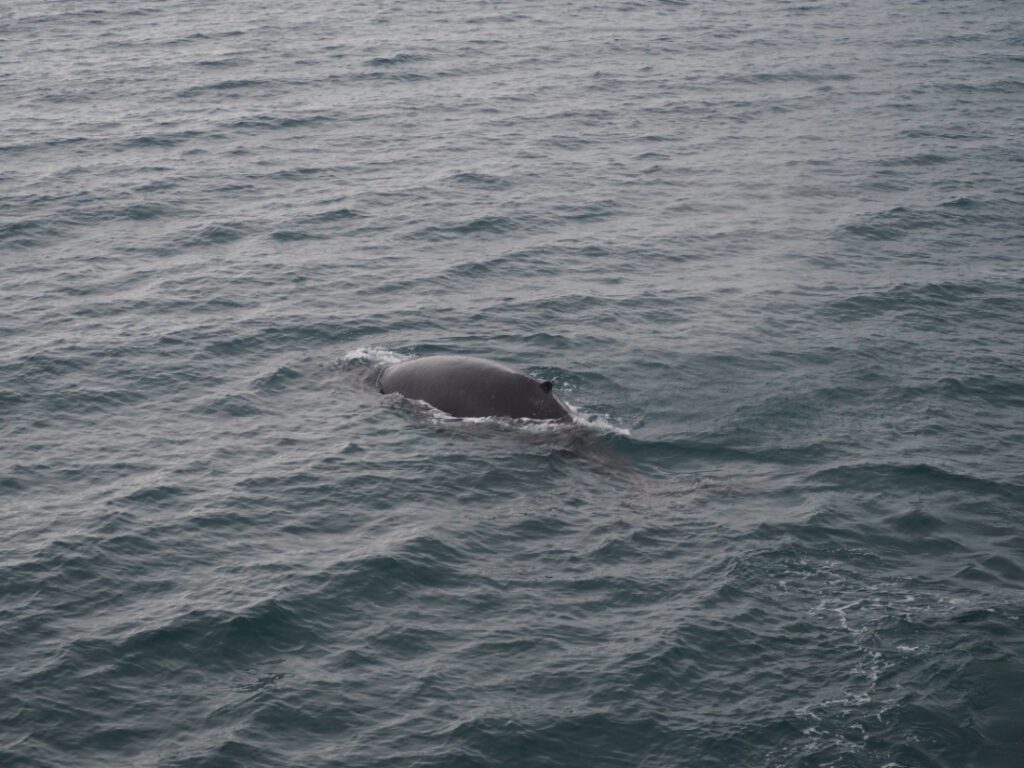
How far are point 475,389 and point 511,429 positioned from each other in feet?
5.15

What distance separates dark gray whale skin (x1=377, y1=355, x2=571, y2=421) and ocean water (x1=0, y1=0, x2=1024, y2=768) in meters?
0.63

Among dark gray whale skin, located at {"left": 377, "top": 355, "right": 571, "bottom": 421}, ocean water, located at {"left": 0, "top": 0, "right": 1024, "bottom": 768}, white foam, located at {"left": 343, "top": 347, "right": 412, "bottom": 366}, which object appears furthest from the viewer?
white foam, located at {"left": 343, "top": 347, "right": 412, "bottom": 366}

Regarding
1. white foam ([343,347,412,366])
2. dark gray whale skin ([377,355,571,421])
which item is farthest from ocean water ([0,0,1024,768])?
dark gray whale skin ([377,355,571,421])

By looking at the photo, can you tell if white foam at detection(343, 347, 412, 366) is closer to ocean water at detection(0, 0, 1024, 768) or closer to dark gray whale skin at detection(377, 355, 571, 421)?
ocean water at detection(0, 0, 1024, 768)

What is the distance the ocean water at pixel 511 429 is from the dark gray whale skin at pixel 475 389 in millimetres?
631

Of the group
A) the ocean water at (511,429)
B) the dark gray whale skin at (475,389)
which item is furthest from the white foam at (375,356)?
the dark gray whale skin at (475,389)

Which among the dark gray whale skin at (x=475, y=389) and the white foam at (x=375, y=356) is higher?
the dark gray whale skin at (x=475, y=389)

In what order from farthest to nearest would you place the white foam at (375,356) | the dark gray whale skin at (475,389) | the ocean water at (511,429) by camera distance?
the white foam at (375,356)
the dark gray whale skin at (475,389)
the ocean water at (511,429)

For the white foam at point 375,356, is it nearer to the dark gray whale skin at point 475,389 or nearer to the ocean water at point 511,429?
the ocean water at point 511,429

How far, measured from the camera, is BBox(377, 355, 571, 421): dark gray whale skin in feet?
106

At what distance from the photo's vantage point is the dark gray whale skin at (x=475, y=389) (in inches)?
1268

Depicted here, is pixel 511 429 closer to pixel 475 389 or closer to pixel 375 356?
pixel 475 389

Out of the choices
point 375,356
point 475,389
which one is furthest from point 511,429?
point 375,356

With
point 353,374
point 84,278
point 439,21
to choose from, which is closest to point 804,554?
point 353,374
